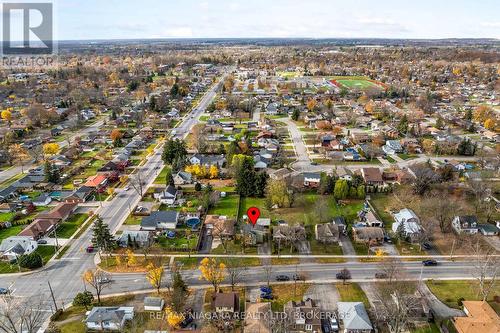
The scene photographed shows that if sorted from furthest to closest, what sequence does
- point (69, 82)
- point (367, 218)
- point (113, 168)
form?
point (69, 82) → point (113, 168) → point (367, 218)

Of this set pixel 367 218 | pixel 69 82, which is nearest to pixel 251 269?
pixel 367 218

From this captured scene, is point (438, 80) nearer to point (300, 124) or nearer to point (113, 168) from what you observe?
point (300, 124)

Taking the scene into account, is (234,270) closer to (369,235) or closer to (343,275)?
(343,275)

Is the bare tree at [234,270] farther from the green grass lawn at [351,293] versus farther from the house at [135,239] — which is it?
the house at [135,239]

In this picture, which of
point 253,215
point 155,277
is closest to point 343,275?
point 253,215

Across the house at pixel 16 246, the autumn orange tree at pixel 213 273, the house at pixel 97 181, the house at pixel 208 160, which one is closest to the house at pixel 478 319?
the autumn orange tree at pixel 213 273

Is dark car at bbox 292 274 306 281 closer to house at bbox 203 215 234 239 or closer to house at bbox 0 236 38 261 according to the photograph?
house at bbox 203 215 234 239

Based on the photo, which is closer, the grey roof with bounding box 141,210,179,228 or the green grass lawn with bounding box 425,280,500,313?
the green grass lawn with bounding box 425,280,500,313

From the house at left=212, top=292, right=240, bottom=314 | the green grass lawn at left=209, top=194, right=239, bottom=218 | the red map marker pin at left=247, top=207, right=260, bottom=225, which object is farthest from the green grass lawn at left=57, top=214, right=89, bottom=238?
the house at left=212, top=292, right=240, bottom=314
